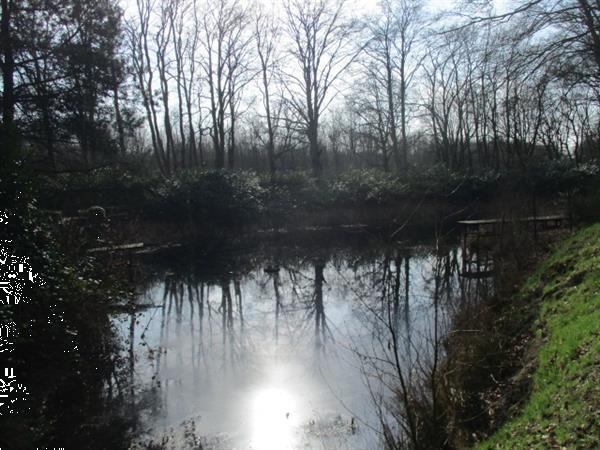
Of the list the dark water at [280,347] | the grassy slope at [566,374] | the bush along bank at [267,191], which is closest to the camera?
the grassy slope at [566,374]

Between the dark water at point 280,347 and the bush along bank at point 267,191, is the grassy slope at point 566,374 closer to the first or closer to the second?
the dark water at point 280,347

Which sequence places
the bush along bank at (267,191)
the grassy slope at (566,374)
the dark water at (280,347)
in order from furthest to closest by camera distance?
the bush along bank at (267,191) < the dark water at (280,347) < the grassy slope at (566,374)

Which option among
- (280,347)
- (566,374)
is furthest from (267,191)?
(566,374)

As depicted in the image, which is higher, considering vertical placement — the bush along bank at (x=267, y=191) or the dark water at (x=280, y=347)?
the bush along bank at (x=267, y=191)

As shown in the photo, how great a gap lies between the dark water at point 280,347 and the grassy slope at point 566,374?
0.95 metres

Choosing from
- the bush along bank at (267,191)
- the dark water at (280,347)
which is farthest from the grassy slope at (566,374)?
the bush along bank at (267,191)

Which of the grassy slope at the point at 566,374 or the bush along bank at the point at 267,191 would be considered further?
the bush along bank at the point at 267,191

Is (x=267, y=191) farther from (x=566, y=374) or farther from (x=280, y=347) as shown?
(x=566, y=374)

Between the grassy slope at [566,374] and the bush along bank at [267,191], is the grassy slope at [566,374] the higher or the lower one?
the lower one

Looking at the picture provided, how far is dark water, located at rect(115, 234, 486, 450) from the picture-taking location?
5887 millimetres

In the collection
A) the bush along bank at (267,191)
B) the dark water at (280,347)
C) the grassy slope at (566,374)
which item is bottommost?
the dark water at (280,347)

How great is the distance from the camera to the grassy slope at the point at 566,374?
153 inches

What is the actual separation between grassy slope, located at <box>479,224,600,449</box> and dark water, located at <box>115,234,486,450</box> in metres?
0.95

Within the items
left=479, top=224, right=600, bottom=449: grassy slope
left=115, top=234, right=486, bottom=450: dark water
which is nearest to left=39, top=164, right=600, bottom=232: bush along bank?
left=115, top=234, right=486, bottom=450: dark water
